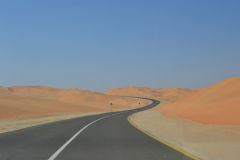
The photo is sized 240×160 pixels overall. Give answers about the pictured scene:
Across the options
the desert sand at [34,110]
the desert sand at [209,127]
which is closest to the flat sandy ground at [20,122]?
the desert sand at [34,110]

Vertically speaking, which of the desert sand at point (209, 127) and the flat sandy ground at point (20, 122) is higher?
the desert sand at point (209, 127)

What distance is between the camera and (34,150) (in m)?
11.2

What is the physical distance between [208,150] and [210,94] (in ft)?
114

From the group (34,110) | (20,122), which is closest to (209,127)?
(20,122)

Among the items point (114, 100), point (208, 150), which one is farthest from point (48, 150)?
point (114, 100)

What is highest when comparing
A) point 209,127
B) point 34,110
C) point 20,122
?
point 209,127

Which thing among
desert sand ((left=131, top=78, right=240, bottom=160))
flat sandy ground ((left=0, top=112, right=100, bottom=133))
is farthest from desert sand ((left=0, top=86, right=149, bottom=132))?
desert sand ((left=131, top=78, right=240, bottom=160))

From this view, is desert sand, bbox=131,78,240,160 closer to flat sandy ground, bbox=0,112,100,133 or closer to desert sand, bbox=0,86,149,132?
flat sandy ground, bbox=0,112,100,133

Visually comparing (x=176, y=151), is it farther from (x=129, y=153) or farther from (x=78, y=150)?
(x=78, y=150)

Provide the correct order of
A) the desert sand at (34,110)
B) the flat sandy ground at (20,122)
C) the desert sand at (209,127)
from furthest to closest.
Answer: the desert sand at (34,110) < the flat sandy ground at (20,122) < the desert sand at (209,127)

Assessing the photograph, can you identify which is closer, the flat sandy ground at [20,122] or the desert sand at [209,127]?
the desert sand at [209,127]

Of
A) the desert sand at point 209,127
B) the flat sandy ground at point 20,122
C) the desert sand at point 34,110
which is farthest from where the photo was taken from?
the desert sand at point 34,110

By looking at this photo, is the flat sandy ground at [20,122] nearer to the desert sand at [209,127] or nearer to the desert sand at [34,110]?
the desert sand at [34,110]

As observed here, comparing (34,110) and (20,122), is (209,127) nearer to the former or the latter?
(20,122)
